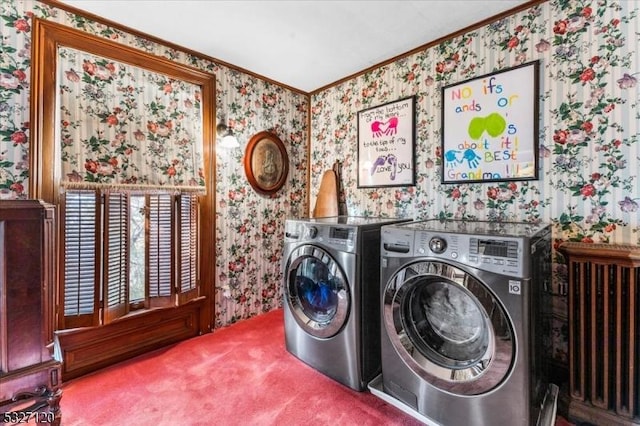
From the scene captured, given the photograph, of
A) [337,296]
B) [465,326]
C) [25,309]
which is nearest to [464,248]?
[465,326]

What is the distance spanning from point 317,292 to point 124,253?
1364 mm

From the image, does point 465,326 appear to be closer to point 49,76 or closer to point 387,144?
point 387,144

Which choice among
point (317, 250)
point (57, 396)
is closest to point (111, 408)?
point (57, 396)

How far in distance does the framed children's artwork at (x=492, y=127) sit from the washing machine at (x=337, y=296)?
80 centimetres

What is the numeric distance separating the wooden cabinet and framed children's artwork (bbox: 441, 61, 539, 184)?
7.49ft

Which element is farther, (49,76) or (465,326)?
(49,76)

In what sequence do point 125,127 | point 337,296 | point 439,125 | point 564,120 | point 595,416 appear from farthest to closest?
point 439,125 < point 125,127 < point 337,296 < point 564,120 < point 595,416

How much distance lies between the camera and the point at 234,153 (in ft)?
8.75

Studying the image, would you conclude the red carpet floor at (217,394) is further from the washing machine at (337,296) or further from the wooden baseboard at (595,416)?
the wooden baseboard at (595,416)

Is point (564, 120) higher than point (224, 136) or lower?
lower

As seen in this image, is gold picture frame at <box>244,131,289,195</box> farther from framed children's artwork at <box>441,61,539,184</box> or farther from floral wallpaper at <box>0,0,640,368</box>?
framed children's artwork at <box>441,61,539,184</box>

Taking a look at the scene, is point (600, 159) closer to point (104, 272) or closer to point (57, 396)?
point (57, 396)

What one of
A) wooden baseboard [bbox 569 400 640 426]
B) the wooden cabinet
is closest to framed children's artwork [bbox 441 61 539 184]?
wooden baseboard [bbox 569 400 640 426]

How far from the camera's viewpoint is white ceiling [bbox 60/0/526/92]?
71.4 inches
